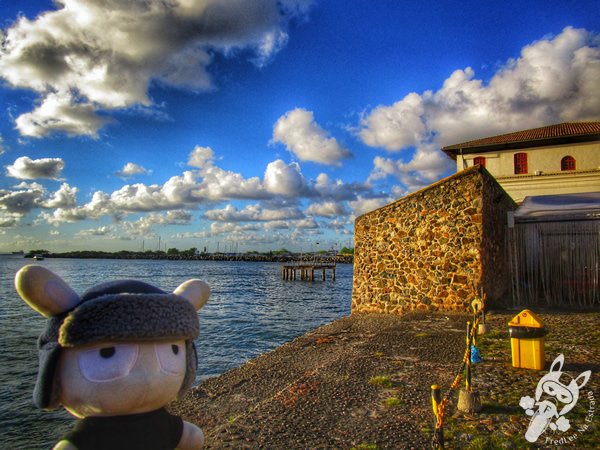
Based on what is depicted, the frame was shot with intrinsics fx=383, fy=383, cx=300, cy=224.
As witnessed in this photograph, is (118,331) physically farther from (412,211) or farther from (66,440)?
(412,211)

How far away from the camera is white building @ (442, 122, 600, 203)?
19.5m

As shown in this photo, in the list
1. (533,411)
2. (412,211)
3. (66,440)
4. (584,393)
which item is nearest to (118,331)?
(66,440)

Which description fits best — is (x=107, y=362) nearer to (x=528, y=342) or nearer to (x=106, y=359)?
(x=106, y=359)

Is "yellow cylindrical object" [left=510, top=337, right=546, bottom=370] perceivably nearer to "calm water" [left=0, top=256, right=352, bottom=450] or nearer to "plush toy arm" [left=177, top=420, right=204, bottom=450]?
"plush toy arm" [left=177, top=420, right=204, bottom=450]

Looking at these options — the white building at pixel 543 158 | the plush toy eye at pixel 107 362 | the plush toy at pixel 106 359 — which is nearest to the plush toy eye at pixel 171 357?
the plush toy at pixel 106 359

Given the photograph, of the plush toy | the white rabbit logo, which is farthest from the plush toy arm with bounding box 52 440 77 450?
the white rabbit logo

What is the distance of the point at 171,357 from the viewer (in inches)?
86.5

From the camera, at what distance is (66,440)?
2016 millimetres

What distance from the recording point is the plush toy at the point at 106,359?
199 cm

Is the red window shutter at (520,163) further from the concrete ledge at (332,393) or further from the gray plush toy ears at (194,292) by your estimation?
the gray plush toy ears at (194,292)

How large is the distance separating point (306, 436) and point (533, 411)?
2493mm

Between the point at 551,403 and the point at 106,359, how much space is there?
464 cm

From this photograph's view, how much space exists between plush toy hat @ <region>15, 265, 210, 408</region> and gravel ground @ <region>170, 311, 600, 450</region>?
224 centimetres

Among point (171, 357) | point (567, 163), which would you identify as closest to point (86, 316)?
point (171, 357)
